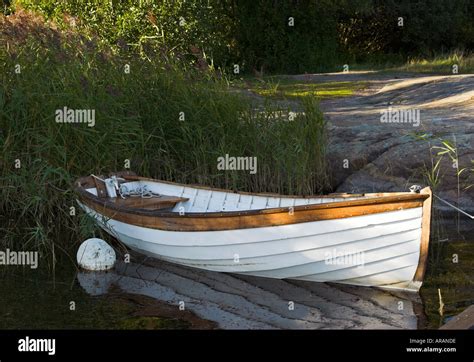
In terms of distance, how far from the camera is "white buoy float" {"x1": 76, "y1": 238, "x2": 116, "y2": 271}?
9.46 metres

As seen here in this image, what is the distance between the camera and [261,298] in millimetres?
8781

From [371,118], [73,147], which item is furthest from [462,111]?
[73,147]

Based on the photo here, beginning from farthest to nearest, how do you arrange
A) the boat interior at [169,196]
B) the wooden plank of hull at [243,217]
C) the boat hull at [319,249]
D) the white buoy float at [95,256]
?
the boat interior at [169,196] < the white buoy float at [95,256] < the boat hull at [319,249] < the wooden plank of hull at [243,217]

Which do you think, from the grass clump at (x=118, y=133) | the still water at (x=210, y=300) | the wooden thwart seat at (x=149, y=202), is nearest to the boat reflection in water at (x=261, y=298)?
the still water at (x=210, y=300)

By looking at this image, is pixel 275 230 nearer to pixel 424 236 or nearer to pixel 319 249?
pixel 319 249

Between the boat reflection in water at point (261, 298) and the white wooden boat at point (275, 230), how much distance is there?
0.15m

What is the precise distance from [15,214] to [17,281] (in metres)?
1.55

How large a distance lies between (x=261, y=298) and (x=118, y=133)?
120 inches

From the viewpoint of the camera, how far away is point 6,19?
→ 12305mm

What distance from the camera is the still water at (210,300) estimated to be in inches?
317

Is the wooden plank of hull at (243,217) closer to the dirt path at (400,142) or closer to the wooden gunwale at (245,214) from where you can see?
the wooden gunwale at (245,214)

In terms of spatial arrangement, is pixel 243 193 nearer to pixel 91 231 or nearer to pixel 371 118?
pixel 91 231

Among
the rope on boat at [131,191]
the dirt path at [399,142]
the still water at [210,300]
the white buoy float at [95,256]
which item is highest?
the dirt path at [399,142]

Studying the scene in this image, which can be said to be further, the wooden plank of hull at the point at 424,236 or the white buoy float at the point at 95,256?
the white buoy float at the point at 95,256
